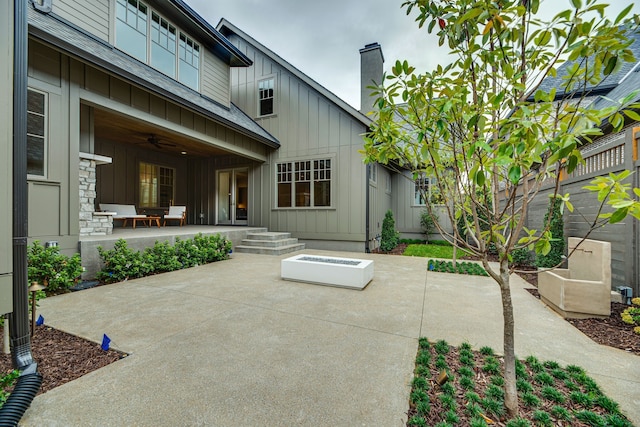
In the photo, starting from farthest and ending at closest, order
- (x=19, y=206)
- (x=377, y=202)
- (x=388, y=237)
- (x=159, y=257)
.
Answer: (x=377, y=202) → (x=388, y=237) → (x=159, y=257) → (x=19, y=206)

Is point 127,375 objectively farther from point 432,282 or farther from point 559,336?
point 432,282

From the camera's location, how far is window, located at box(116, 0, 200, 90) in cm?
631

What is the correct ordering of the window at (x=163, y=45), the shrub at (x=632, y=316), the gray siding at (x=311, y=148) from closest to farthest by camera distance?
the shrub at (x=632, y=316)
the window at (x=163, y=45)
the gray siding at (x=311, y=148)

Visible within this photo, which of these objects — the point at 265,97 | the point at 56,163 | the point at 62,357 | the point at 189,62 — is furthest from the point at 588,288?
the point at 189,62

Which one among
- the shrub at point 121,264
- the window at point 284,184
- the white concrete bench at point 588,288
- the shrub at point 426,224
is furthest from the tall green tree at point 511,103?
the shrub at point 426,224

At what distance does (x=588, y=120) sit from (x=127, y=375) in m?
3.08

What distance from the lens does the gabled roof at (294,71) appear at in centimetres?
789

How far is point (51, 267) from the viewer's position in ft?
12.1

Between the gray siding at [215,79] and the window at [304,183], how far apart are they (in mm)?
2984

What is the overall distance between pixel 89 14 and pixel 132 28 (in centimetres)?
92

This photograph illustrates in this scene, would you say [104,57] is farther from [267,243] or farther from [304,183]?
[304,183]

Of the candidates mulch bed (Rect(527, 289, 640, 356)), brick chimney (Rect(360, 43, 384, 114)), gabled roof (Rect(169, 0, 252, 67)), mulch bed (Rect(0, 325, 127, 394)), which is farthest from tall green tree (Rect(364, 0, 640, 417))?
brick chimney (Rect(360, 43, 384, 114))

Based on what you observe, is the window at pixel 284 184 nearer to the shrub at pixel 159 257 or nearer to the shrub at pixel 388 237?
the shrub at pixel 159 257

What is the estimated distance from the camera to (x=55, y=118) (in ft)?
13.9
